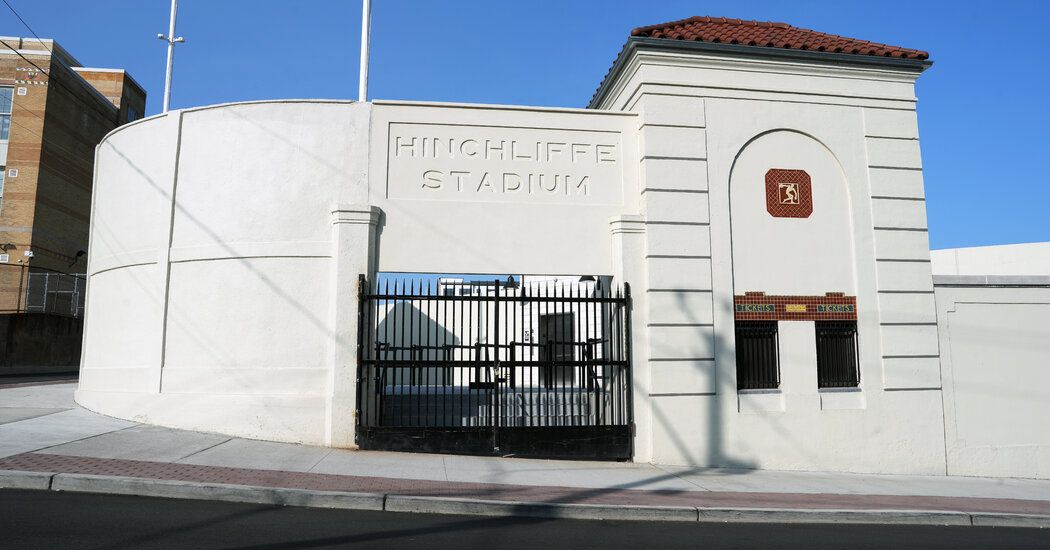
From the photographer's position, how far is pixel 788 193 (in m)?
11.7

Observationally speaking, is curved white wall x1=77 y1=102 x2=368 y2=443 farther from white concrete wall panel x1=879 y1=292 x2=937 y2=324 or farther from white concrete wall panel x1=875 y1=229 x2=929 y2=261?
white concrete wall panel x1=879 y1=292 x2=937 y2=324

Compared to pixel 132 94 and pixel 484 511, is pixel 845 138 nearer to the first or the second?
pixel 484 511

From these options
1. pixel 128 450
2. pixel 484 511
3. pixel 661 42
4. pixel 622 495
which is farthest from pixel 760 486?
pixel 128 450

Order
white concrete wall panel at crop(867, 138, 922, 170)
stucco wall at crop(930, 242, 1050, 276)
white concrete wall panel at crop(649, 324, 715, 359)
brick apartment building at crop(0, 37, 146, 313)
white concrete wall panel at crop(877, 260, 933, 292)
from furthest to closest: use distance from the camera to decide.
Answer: brick apartment building at crop(0, 37, 146, 313)
stucco wall at crop(930, 242, 1050, 276)
white concrete wall panel at crop(867, 138, 922, 170)
white concrete wall panel at crop(877, 260, 933, 292)
white concrete wall panel at crop(649, 324, 715, 359)

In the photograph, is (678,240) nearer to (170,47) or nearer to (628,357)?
(628,357)

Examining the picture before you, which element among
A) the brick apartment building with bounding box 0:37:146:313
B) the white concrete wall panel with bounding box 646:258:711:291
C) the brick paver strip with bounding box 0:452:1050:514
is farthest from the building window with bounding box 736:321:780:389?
the brick apartment building with bounding box 0:37:146:313

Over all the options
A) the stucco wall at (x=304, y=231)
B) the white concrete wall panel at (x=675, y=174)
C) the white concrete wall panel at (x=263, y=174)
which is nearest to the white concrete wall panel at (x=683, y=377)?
the stucco wall at (x=304, y=231)

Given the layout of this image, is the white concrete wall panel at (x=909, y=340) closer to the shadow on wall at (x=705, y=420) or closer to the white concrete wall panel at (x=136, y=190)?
the shadow on wall at (x=705, y=420)

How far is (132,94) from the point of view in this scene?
40312mm

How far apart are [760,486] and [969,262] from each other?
24906 mm

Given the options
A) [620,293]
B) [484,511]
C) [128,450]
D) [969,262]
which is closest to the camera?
[484,511]

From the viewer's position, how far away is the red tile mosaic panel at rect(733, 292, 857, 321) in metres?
11.2

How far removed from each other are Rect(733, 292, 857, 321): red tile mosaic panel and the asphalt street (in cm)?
416

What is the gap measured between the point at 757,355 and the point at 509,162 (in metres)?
4.98
